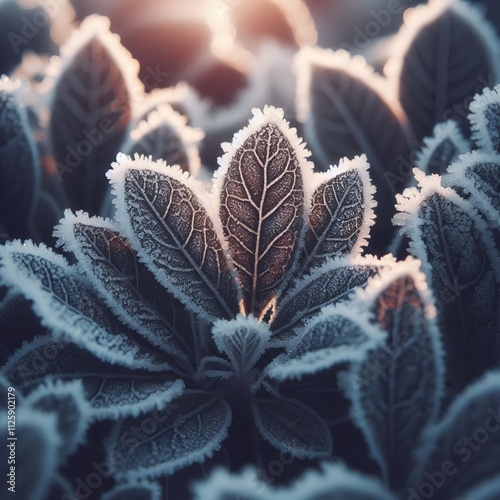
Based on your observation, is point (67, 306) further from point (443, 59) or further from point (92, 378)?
point (443, 59)

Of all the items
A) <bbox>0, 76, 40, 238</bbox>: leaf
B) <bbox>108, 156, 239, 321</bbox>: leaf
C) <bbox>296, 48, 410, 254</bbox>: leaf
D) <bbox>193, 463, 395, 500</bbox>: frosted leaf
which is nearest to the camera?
<bbox>193, 463, 395, 500</bbox>: frosted leaf

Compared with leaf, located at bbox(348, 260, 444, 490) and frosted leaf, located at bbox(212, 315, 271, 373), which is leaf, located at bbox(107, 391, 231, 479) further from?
leaf, located at bbox(348, 260, 444, 490)

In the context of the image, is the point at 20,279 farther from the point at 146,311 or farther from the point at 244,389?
the point at 244,389

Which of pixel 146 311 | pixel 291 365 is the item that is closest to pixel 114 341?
pixel 146 311

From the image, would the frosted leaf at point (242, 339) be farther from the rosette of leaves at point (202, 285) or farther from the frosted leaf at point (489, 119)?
the frosted leaf at point (489, 119)

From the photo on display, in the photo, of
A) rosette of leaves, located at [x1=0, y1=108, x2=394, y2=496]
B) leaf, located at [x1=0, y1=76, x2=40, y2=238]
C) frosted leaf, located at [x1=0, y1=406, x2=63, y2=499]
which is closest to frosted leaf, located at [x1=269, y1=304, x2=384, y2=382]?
rosette of leaves, located at [x1=0, y1=108, x2=394, y2=496]

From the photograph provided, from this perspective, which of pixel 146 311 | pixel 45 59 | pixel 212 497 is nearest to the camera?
pixel 212 497
